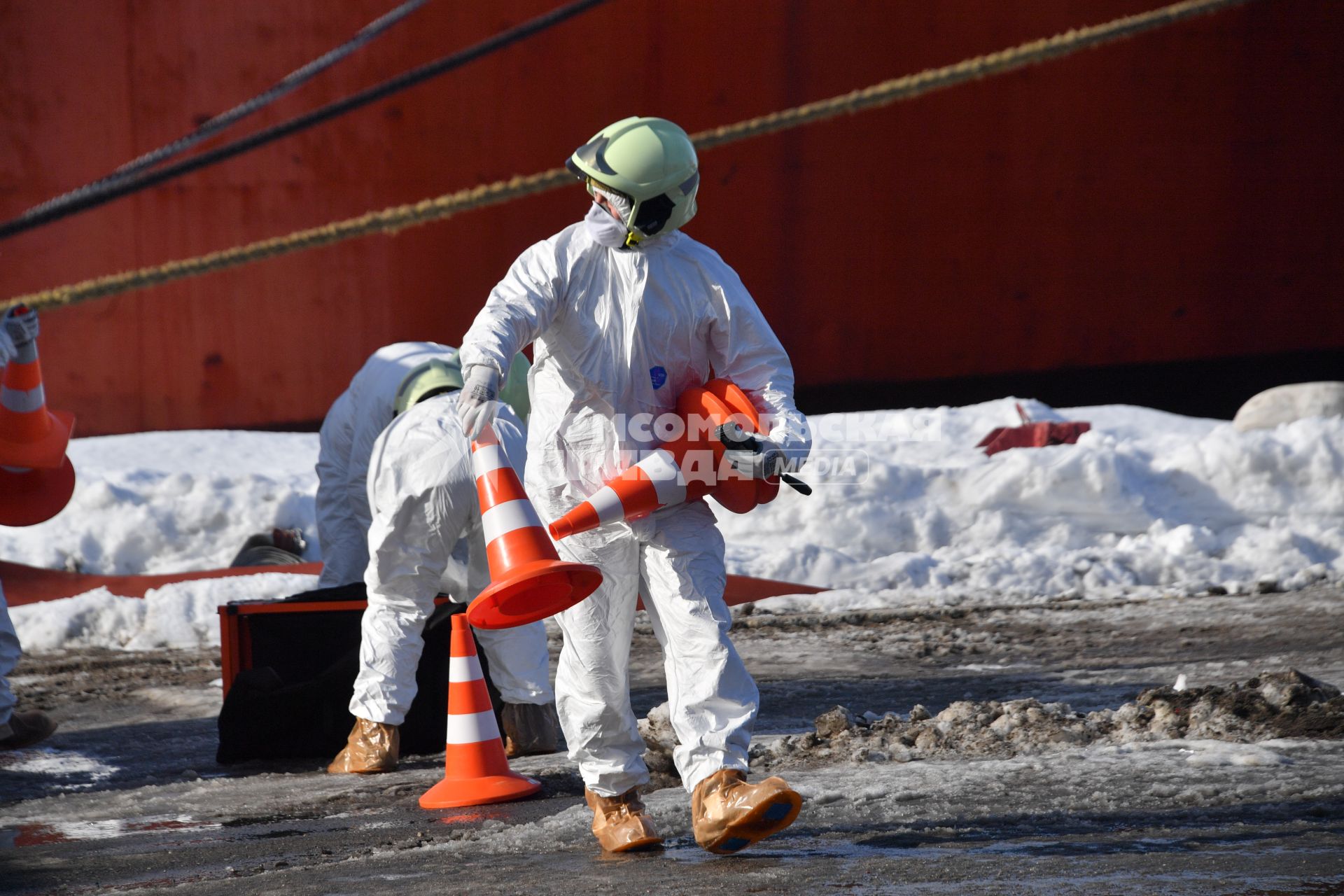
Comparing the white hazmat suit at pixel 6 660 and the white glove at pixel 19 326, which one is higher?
the white glove at pixel 19 326

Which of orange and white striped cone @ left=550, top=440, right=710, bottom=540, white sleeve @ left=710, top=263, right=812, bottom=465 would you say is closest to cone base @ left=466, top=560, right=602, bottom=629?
orange and white striped cone @ left=550, top=440, right=710, bottom=540

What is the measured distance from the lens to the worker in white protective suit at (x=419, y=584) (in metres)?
4.85

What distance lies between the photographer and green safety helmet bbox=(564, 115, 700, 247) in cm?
343

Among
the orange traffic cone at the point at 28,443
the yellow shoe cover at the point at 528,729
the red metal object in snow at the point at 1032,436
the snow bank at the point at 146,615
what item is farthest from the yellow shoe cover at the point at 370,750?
the red metal object in snow at the point at 1032,436

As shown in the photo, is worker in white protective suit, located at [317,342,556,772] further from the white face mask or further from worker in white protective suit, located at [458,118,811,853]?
the white face mask

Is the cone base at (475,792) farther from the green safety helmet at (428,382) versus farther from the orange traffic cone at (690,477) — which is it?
the green safety helmet at (428,382)

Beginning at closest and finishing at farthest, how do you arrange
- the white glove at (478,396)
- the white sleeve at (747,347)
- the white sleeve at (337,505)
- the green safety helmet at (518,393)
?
1. the white glove at (478,396)
2. the white sleeve at (747,347)
3. the green safety helmet at (518,393)
4. the white sleeve at (337,505)

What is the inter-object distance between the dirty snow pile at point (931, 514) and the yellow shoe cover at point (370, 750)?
10.7 feet

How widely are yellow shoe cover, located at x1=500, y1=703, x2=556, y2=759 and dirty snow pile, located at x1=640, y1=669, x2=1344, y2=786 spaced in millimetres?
718

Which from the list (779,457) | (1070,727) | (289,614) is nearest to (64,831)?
(289,614)

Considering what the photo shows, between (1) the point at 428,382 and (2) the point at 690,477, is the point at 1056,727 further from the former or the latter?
(1) the point at 428,382

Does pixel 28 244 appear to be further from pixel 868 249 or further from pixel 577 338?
pixel 577 338

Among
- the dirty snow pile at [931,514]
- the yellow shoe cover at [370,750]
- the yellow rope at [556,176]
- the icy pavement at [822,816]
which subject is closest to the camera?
the icy pavement at [822,816]

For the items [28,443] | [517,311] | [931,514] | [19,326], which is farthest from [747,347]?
[931,514]
